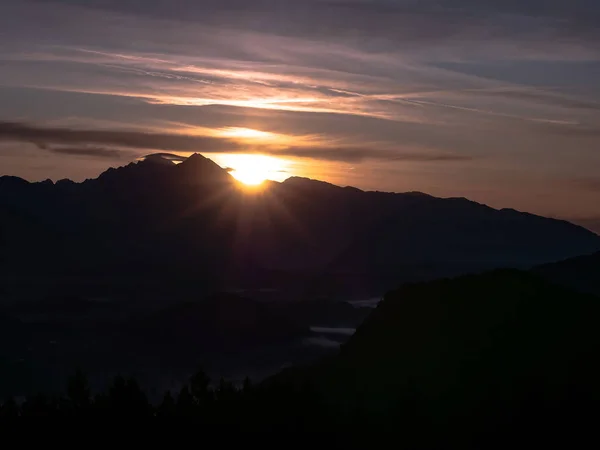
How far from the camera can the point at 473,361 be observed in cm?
14975

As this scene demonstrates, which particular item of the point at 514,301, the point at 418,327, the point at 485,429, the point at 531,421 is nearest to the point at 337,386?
the point at 418,327

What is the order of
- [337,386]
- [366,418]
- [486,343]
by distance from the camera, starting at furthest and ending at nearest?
[337,386], [486,343], [366,418]

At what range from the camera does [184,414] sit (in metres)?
102

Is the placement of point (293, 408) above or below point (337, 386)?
above

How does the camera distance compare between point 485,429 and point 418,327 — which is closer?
point 485,429

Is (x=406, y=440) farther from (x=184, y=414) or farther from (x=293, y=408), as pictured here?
(x=184, y=414)

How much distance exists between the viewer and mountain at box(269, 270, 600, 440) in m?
111

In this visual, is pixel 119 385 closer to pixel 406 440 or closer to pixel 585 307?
pixel 406 440

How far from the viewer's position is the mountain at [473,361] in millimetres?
110938

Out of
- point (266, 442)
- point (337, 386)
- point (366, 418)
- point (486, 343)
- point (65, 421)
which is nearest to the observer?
point (266, 442)

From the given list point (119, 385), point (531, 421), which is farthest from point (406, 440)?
point (119, 385)

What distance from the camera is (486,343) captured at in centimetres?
15638

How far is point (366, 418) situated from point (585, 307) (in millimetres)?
63178

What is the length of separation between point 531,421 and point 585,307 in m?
59.3
